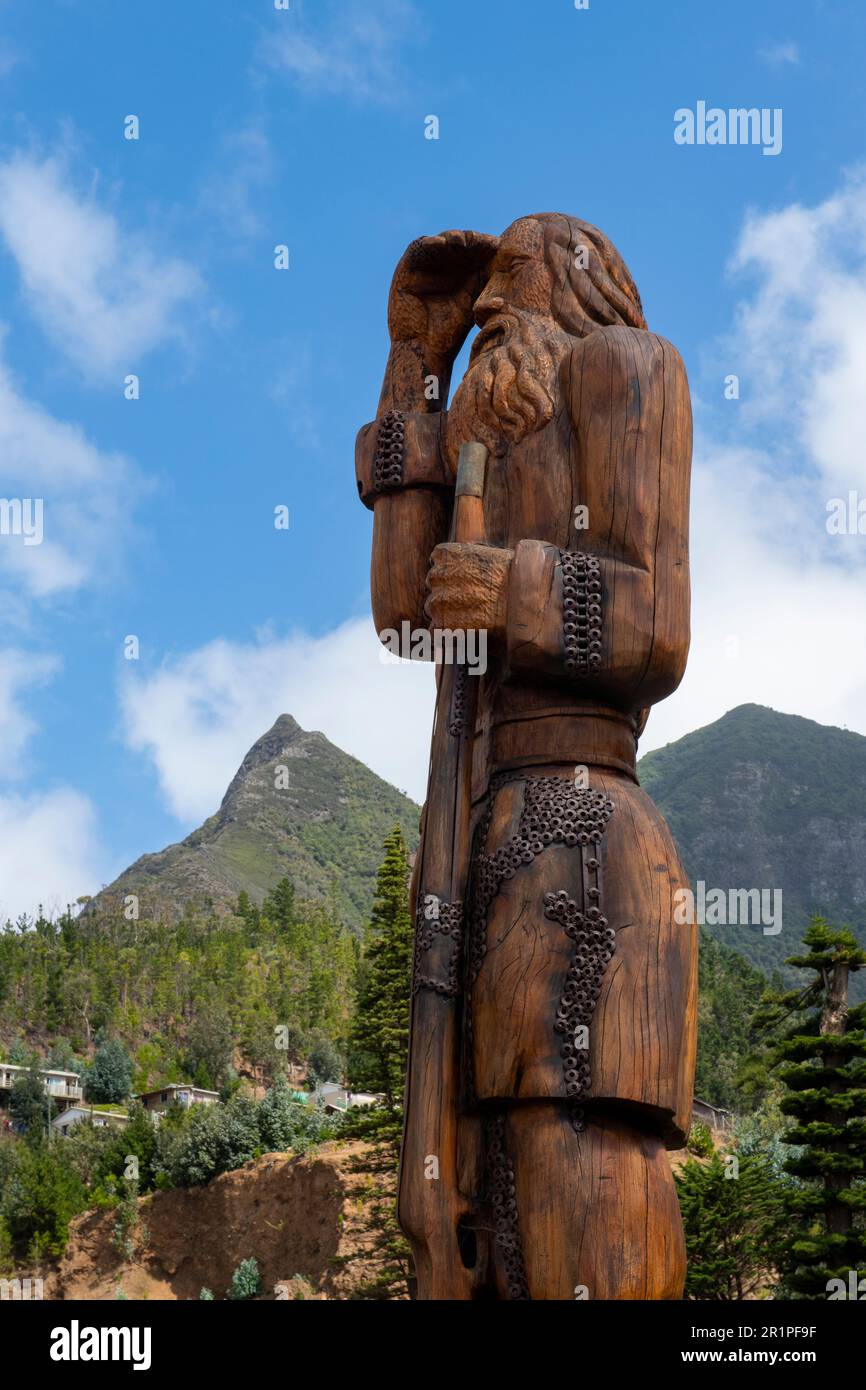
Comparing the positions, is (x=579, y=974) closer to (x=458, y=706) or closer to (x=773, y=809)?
(x=458, y=706)

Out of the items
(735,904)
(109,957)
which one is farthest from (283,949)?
(735,904)

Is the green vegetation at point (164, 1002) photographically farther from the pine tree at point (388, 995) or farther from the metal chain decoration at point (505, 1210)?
the metal chain decoration at point (505, 1210)

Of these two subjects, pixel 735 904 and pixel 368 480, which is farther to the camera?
pixel 735 904

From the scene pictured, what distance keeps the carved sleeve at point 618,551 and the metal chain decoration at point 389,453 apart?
0.93 meters

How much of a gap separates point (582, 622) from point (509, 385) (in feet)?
3.93

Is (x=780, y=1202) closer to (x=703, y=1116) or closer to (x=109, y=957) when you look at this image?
(x=703, y=1116)

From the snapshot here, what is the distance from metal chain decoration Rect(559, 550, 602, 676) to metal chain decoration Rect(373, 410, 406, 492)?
127cm

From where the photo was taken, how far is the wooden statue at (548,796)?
A: 5203 mm

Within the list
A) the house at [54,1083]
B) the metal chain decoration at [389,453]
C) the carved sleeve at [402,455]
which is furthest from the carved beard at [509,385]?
the house at [54,1083]

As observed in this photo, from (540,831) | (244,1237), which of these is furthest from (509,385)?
(244,1237)

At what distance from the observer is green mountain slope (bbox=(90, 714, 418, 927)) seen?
4830 inches

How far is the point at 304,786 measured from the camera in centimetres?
15588

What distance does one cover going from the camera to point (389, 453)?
6.69 m

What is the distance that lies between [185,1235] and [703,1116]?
2063 centimetres
